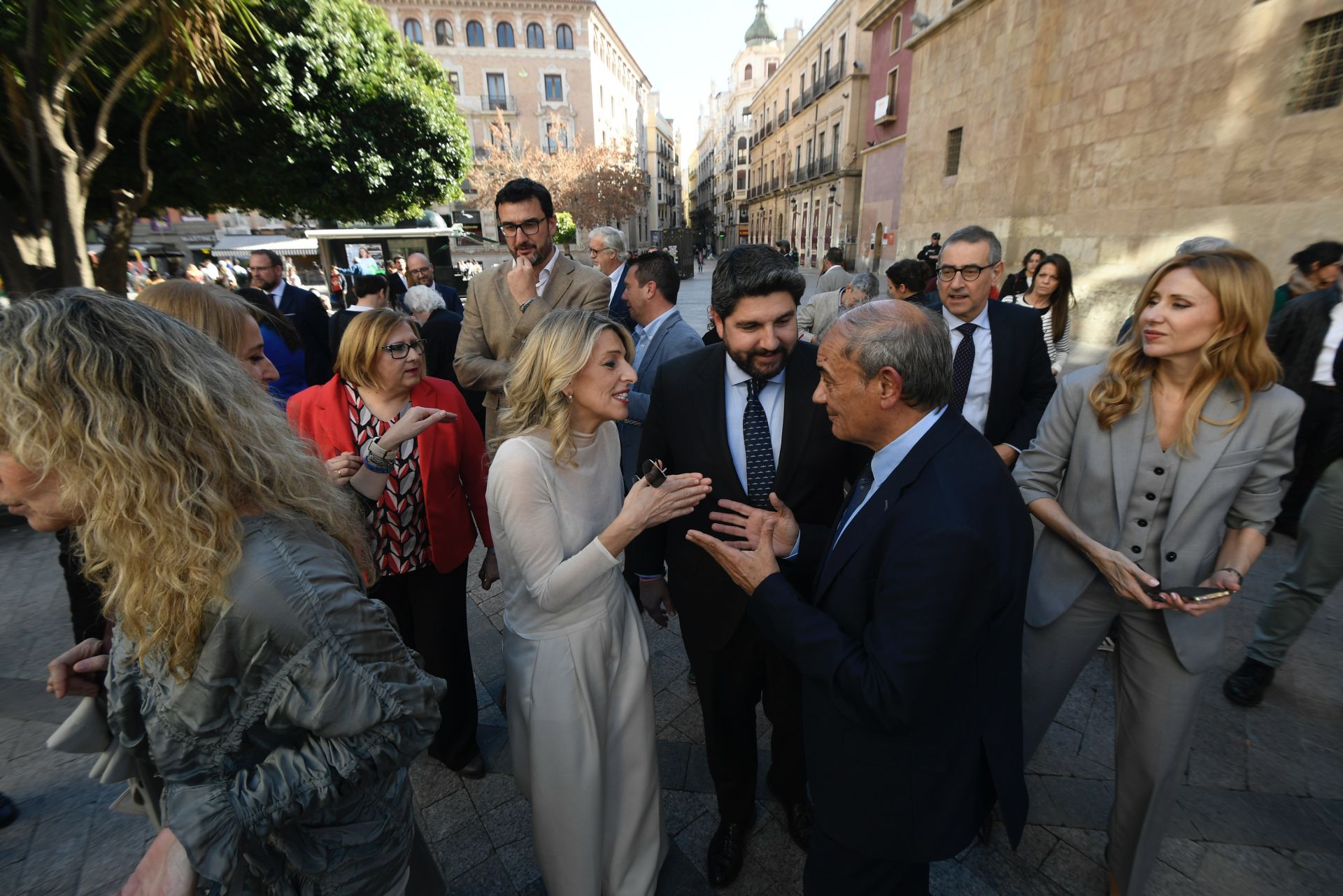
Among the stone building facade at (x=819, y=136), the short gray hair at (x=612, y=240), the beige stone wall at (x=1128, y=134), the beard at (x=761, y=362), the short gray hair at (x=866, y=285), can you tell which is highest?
the stone building facade at (x=819, y=136)

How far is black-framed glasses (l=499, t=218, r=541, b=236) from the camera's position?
11.4 feet

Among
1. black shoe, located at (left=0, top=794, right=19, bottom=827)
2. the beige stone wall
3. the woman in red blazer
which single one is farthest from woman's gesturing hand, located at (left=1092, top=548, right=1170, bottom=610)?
the beige stone wall

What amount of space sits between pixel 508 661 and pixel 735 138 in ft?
233

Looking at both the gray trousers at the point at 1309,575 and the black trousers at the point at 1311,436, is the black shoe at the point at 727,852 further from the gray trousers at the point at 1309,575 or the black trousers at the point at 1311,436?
the black trousers at the point at 1311,436

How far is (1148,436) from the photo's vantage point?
1.95m

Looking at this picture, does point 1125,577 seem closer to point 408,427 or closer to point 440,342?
point 408,427

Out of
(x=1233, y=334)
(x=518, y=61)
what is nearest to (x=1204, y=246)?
(x=1233, y=334)

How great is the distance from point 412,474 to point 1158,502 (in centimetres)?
276

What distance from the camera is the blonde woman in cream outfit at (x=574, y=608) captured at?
71.6 inches

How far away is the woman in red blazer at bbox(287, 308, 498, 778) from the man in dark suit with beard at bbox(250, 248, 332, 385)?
3.58 metres

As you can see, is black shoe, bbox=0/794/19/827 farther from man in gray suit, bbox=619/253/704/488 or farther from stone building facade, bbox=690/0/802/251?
stone building facade, bbox=690/0/802/251

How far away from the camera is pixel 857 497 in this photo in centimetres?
175

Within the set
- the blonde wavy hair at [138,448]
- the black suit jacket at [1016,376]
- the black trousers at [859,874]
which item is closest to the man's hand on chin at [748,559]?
the black trousers at [859,874]

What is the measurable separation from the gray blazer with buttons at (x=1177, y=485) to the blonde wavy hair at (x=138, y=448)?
2131 millimetres
